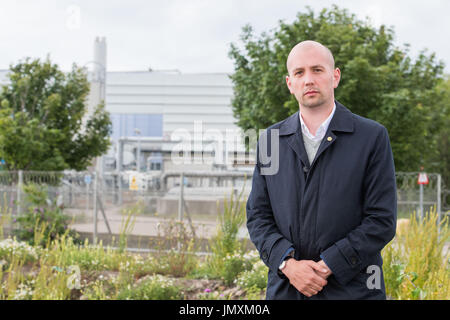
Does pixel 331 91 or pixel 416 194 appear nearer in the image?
pixel 331 91

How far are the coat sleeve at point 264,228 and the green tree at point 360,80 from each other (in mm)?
9753

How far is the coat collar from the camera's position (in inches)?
69.9

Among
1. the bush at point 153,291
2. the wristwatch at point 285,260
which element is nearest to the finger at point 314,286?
the wristwatch at point 285,260

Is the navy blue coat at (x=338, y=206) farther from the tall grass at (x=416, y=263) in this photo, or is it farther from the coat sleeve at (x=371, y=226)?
the tall grass at (x=416, y=263)

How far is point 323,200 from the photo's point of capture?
5.66 ft

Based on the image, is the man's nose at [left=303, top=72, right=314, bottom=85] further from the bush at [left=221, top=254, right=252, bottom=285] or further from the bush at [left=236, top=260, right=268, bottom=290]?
the bush at [left=221, top=254, right=252, bottom=285]

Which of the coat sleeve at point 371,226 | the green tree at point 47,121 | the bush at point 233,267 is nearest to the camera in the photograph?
the coat sleeve at point 371,226

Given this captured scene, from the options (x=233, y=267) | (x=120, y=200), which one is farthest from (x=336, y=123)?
(x=120, y=200)

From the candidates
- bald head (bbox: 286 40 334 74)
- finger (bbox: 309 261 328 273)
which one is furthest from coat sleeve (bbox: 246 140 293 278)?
bald head (bbox: 286 40 334 74)

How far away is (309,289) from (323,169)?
1.52 ft

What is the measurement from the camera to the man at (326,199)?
5.56 feet

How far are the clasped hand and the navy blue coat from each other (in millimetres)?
35
